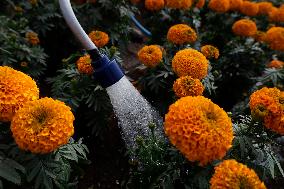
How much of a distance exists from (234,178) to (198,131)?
26cm

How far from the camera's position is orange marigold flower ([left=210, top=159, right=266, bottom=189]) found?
1.53m

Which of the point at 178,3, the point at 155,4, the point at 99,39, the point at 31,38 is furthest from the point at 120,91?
the point at 155,4

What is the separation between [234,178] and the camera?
155cm

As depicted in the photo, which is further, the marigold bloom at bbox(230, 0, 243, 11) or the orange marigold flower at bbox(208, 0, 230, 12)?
the marigold bloom at bbox(230, 0, 243, 11)

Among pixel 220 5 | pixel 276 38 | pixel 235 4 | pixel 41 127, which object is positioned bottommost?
pixel 276 38

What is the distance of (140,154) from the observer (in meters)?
2.35

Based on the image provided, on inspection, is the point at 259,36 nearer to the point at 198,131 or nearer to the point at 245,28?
the point at 245,28

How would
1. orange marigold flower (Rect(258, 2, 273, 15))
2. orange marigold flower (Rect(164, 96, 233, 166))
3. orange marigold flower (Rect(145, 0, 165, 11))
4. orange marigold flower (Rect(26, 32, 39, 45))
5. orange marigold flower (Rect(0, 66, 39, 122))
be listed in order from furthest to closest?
1. orange marigold flower (Rect(258, 2, 273, 15))
2. orange marigold flower (Rect(145, 0, 165, 11))
3. orange marigold flower (Rect(26, 32, 39, 45))
4. orange marigold flower (Rect(0, 66, 39, 122))
5. orange marigold flower (Rect(164, 96, 233, 166))

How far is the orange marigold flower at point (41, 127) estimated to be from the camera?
164 cm

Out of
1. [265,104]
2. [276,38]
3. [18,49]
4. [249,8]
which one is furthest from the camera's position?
[249,8]

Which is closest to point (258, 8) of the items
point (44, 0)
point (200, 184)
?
point (44, 0)

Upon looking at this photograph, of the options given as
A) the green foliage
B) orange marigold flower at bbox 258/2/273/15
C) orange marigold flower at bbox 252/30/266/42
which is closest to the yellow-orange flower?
the green foliage

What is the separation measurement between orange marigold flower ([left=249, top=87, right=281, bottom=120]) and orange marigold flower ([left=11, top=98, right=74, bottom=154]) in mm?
988

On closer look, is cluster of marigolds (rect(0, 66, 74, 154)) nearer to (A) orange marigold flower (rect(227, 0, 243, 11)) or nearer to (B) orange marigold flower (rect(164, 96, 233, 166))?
(B) orange marigold flower (rect(164, 96, 233, 166))
